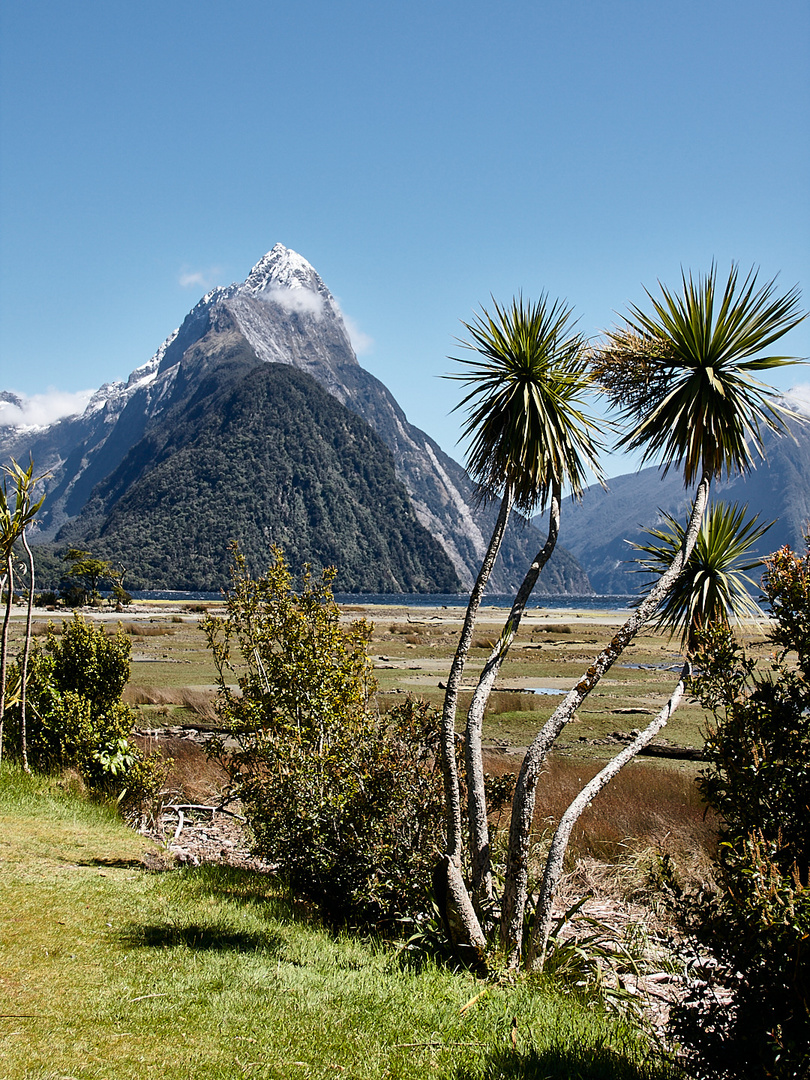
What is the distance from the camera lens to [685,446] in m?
7.07

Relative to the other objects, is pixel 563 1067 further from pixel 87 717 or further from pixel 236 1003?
pixel 87 717

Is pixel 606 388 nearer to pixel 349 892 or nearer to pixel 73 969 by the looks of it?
pixel 349 892

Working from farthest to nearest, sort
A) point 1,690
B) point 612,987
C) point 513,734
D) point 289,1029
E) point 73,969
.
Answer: point 513,734 → point 1,690 → point 612,987 → point 73,969 → point 289,1029

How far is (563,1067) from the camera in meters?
4.29

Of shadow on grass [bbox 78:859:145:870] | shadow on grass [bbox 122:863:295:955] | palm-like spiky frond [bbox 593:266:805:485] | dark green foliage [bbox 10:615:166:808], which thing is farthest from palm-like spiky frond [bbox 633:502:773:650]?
dark green foliage [bbox 10:615:166:808]

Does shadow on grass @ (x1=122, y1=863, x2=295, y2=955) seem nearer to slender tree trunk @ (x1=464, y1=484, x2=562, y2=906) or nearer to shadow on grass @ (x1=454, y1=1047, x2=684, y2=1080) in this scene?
slender tree trunk @ (x1=464, y1=484, x2=562, y2=906)

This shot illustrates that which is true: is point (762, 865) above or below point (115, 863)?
above

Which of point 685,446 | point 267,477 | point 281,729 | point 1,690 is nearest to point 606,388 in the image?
point 685,446

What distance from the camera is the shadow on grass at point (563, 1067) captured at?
4195 millimetres

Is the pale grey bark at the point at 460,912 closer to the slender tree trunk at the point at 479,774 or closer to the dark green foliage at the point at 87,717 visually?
the slender tree trunk at the point at 479,774

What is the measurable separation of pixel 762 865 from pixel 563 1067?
1.76 metres

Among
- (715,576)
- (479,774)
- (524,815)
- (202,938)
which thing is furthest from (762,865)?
(715,576)

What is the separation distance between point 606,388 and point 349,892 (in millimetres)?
5483

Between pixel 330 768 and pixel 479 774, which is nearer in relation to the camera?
pixel 479 774
